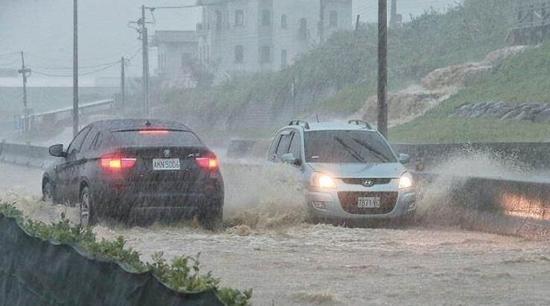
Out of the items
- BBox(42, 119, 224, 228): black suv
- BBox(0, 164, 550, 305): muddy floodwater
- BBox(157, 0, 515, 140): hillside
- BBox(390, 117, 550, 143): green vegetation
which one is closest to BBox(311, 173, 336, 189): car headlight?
BBox(0, 164, 550, 305): muddy floodwater

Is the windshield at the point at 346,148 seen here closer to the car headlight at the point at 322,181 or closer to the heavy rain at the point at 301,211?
the heavy rain at the point at 301,211

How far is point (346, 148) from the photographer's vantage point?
18.5m

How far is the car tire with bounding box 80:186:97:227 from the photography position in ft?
54.5

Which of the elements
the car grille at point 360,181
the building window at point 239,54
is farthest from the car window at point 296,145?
the building window at point 239,54

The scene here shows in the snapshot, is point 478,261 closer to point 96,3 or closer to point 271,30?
point 271,30

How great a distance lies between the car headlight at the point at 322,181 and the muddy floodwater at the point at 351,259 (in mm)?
610

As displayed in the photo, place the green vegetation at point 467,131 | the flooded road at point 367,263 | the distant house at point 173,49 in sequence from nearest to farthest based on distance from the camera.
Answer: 1. the flooded road at point 367,263
2. the green vegetation at point 467,131
3. the distant house at point 173,49

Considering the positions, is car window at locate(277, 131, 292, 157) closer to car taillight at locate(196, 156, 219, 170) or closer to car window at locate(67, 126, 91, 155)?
car taillight at locate(196, 156, 219, 170)

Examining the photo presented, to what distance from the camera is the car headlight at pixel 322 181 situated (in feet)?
56.2

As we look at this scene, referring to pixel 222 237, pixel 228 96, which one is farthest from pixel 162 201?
pixel 228 96

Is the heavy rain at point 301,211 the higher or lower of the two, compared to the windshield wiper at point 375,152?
lower

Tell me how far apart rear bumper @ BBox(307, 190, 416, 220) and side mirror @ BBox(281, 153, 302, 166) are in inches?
38.2

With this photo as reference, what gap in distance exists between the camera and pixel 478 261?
13000 millimetres

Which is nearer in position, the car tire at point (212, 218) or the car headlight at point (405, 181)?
the car tire at point (212, 218)
